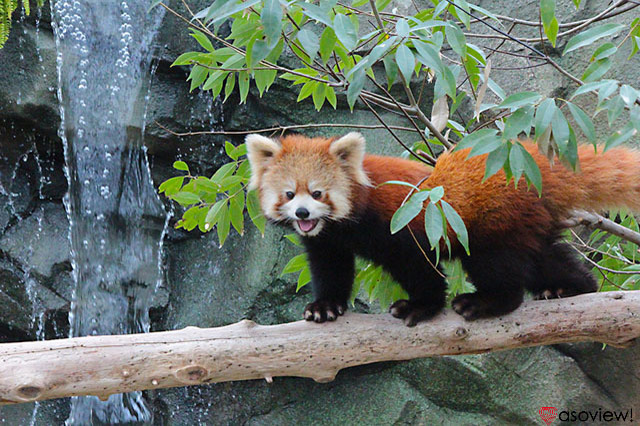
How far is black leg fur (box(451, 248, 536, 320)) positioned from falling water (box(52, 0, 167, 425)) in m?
3.68

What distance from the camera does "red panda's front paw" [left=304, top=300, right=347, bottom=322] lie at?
106 inches

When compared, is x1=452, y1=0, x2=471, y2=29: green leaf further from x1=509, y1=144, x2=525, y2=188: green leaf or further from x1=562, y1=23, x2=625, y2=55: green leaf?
x1=509, y1=144, x2=525, y2=188: green leaf

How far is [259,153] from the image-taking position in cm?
285

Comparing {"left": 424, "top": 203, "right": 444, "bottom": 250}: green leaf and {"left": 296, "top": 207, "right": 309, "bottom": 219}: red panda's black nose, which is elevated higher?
{"left": 424, "top": 203, "right": 444, "bottom": 250}: green leaf

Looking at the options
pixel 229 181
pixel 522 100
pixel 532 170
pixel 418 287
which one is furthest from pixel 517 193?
pixel 229 181

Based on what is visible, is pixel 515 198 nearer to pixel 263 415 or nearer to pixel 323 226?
pixel 323 226

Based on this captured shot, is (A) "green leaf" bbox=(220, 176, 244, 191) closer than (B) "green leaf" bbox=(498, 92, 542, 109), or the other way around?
(B) "green leaf" bbox=(498, 92, 542, 109)

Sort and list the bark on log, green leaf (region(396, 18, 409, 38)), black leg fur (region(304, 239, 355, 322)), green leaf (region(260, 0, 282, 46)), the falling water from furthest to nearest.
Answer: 1. the falling water
2. black leg fur (region(304, 239, 355, 322))
3. the bark on log
4. green leaf (region(396, 18, 409, 38))
5. green leaf (region(260, 0, 282, 46))

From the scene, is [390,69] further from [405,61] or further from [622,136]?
[622,136]

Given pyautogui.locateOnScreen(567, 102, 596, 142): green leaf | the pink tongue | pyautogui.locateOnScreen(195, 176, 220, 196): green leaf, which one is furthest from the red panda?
pyautogui.locateOnScreen(567, 102, 596, 142): green leaf

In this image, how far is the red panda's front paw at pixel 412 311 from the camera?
2.64m

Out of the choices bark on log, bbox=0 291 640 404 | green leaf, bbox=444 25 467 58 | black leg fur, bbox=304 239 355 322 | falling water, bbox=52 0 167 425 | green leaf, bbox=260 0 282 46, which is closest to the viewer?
green leaf, bbox=260 0 282 46

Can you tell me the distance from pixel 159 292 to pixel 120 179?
1.15 meters

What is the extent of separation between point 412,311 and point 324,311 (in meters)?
0.38
